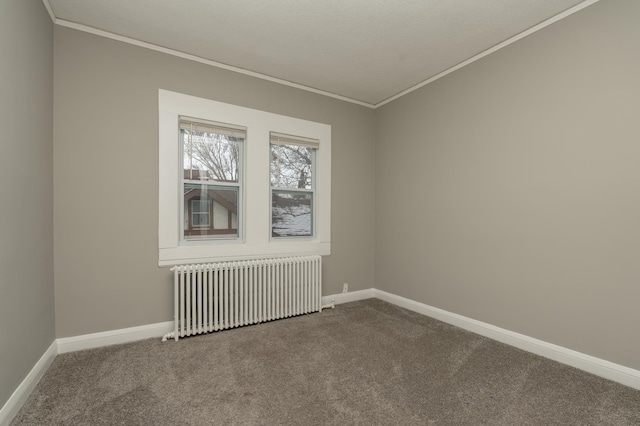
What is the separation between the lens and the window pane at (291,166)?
3455mm

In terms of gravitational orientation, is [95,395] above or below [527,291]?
below

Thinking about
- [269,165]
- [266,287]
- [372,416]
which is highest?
[269,165]

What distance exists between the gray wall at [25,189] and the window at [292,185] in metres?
2.00

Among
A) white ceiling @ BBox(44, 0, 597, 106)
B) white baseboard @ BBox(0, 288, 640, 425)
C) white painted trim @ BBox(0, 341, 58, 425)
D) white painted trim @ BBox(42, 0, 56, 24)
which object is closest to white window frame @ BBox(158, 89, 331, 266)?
white ceiling @ BBox(44, 0, 597, 106)

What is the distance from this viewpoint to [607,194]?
6.73 ft

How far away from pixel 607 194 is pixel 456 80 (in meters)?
1.76

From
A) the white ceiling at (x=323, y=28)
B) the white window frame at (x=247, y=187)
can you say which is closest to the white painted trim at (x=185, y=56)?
the white ceiling at (x=323, y=28)

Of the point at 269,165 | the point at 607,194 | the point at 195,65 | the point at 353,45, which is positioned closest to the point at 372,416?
the point at 607,194

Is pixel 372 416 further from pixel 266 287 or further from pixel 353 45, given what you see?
pixel 353 45

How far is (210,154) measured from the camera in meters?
3.08

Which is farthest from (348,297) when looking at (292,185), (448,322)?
(292,185)

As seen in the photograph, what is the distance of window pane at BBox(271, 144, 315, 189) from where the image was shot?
11.3 ft

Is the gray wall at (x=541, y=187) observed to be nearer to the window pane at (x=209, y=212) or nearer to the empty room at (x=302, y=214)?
the empty room at (x=302, y=214)

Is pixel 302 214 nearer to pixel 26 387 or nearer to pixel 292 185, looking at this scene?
pixel 292 185
